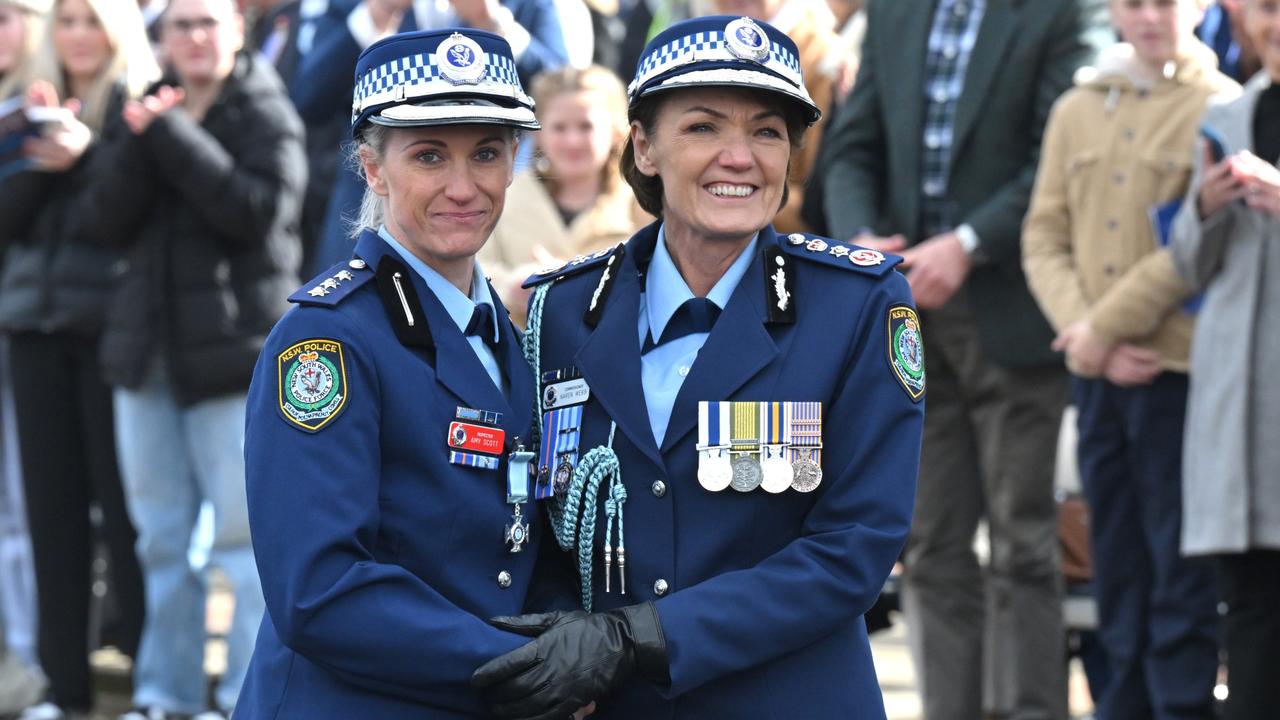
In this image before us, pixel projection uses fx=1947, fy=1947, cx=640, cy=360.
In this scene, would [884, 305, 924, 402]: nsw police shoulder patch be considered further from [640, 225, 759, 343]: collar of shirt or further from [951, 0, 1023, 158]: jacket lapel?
[951, 0, 1023, 158]: jacket lapel

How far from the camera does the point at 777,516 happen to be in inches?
130

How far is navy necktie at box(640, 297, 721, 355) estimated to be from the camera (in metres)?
3.45

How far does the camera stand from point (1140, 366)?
569cm

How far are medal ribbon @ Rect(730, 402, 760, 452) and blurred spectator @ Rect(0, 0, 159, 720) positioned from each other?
13.8ft

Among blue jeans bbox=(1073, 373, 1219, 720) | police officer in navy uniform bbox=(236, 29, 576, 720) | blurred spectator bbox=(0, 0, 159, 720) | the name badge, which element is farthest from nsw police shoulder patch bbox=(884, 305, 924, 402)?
blurred spectator bbox=(0, 0, 159, 720)

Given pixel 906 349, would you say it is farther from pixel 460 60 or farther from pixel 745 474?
pixel 460 60

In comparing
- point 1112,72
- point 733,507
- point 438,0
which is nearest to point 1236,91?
point 1112,72

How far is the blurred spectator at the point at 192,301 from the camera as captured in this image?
6.61 m

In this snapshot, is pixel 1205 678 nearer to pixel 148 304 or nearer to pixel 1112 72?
pixel 1112 72

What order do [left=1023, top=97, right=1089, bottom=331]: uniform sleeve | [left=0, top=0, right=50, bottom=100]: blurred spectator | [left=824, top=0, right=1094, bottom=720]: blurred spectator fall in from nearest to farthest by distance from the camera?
1. [left=1023, top=97, right=1089, bottom=331]: uniform sleeve
2. [left=824, top=0, right=1094, bottom=720]: blurred spectator
3. [left=0, top=0, right=50, bottom=100]: blurred spectator

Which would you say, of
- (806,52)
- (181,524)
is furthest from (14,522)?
(806,52)

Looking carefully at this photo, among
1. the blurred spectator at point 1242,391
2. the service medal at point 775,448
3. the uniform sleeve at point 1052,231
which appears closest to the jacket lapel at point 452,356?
the service medal at point 775,448

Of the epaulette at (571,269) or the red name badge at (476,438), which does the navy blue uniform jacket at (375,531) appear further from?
the epaulette at (571,269)

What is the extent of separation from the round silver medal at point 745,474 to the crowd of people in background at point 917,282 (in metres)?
2.20
